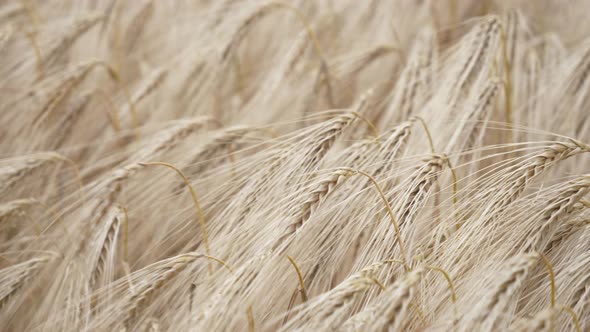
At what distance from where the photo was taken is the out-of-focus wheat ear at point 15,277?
4.25 feet

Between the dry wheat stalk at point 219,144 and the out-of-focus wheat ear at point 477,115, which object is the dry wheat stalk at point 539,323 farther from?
the dry wheat stalk at point 219,144

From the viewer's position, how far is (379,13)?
8.15 ft

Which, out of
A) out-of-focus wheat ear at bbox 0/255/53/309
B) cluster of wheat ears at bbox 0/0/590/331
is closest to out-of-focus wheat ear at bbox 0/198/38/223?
cluster of wheat ears at bbox 0/0/590/331

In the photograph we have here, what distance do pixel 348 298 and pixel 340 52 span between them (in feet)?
5.34

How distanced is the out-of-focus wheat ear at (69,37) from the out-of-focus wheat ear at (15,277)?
1.01 meters

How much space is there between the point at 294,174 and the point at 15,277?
78 centimetres

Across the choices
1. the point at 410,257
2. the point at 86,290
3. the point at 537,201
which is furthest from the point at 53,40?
the point at 537,201

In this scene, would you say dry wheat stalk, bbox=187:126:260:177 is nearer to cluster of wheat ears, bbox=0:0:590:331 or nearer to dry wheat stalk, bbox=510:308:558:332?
cluster of wheat ears, bbox=0:0:590:331

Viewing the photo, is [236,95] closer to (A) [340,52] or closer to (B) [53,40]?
(A) [340,52]

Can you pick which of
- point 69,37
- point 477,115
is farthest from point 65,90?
point 477,115

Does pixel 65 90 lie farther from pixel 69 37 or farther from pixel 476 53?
pixel 476 53

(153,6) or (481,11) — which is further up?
(153,6)

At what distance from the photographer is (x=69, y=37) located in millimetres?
2064

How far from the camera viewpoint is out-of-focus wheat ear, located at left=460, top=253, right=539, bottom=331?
3.11ft
